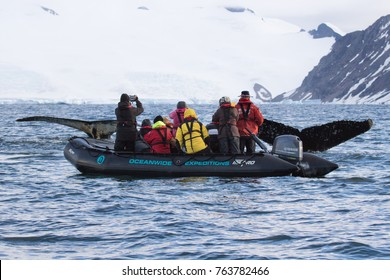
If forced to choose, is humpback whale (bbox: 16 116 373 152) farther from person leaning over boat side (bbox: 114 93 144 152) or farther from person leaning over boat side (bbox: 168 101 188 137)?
person leaning over boat side (bbox: 114 93 144 152)

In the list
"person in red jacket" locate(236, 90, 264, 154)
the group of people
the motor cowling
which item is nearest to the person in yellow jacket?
the group of people

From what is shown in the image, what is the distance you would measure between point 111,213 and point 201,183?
4.18 metres

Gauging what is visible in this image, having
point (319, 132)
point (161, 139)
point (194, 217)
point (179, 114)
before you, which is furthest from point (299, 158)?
point (319, 132)

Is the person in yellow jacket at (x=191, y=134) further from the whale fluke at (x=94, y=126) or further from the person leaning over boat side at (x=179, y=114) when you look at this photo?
the whale fluke at (x=94, y=126)

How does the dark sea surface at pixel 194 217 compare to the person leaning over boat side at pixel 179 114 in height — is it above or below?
below

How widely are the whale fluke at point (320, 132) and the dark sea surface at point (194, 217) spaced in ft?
18.7

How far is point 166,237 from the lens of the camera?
1147 centimetres

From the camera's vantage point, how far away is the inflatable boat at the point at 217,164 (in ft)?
59.4

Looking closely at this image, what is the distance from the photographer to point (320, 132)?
1051 inches

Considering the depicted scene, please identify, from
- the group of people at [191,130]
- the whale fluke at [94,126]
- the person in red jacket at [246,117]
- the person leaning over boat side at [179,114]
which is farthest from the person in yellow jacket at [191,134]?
the whale fluke at [94,126]

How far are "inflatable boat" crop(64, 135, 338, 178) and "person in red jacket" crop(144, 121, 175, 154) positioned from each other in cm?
67

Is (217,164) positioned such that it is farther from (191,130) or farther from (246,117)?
(246,117)

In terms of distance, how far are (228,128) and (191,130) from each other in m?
0.94
